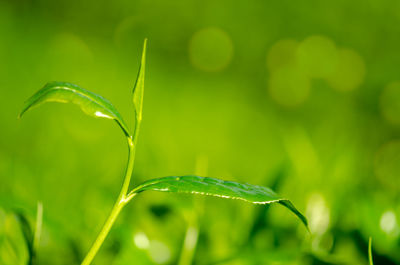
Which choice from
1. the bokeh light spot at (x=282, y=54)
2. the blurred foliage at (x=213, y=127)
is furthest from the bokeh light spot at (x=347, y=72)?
the bokeh light spot at (x=282, y=54)

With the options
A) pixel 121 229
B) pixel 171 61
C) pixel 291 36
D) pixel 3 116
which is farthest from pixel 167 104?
pixel 121 229

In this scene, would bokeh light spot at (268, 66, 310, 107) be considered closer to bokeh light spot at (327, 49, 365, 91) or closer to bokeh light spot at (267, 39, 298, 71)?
bokeh light spot at (267, 39, 298, 71)

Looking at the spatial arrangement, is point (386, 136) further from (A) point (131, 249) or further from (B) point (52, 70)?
(A) point (131, 249)

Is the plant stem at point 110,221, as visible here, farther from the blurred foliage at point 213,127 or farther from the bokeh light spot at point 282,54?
the bokeh light spot at point 282,54

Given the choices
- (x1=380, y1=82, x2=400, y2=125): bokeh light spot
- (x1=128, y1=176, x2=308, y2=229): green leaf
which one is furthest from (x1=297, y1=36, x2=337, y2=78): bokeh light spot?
(x1=128, y1=176, x2=308, y2=229): green leaf

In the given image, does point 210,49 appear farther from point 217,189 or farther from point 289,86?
point 217,189

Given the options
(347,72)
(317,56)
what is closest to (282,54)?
(317,56)
